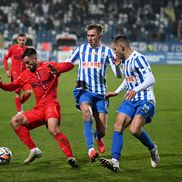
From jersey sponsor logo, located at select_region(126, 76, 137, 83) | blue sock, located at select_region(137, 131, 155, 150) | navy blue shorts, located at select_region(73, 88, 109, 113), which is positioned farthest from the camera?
navy blue shorts, located at select_region(73, 88, 109, 113)

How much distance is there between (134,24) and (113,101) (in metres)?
23.9

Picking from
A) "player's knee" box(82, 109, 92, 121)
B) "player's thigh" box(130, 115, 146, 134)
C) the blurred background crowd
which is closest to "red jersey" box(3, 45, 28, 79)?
"player's knee" box(82, 109, 92, 121)

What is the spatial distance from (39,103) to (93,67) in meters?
1.38

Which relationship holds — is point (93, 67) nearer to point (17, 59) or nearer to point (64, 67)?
point (64, 67)

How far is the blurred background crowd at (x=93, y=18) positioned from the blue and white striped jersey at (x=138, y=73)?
3085cm

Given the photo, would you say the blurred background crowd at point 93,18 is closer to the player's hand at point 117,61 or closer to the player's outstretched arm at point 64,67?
the player's hand at point 117,61

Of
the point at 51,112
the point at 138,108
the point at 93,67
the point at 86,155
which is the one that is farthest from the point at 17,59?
the point at 138,108

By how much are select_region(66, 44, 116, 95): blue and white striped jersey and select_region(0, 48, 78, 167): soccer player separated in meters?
0.81

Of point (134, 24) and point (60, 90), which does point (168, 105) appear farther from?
point (134, 24)

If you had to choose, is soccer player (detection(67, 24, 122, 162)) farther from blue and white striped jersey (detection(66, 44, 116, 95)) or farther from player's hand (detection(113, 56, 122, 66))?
player's hand (detection(113, 56, 122, 66))

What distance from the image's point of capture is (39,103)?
9.01 m

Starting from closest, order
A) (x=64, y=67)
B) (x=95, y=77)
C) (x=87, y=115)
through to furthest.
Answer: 1. (x=64, y=67)
2. (x=87, y=115)
3. (x=95, y=77)

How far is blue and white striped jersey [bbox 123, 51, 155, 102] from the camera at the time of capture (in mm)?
8453

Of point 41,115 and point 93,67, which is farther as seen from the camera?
point 93,67
